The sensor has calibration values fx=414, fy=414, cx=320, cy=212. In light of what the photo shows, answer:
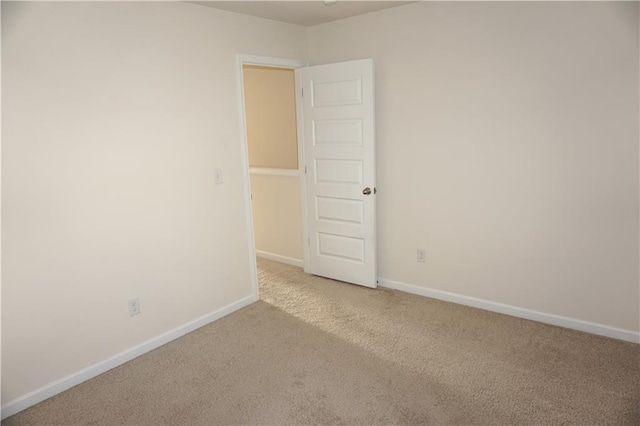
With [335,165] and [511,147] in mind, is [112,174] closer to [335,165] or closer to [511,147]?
[335,165]

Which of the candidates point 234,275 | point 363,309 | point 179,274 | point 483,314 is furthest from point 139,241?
point 483,314

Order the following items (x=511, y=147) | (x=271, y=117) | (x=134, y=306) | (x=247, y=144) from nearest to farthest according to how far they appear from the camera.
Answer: (x=134, y=306) < (x=511, y=147) < (x=247, y=144) < (x=271, y=117)

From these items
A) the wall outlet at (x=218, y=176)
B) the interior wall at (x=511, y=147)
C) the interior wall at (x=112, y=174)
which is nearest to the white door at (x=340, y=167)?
the interior wall at (x=511, y=147)

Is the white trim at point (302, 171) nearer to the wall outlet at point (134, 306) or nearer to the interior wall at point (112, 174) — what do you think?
the interior wall at point (112, 174)

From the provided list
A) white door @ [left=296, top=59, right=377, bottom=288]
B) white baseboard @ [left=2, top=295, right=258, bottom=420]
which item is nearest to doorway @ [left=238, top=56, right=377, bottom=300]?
white door @ [left=296, top=59, right=377, bottom=288]

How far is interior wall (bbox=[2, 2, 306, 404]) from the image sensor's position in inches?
86.5

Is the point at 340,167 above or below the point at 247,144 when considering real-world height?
below

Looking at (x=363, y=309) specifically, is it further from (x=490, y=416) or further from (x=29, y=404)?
(x=29, y=404)

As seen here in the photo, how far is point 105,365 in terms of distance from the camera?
262 centimetres

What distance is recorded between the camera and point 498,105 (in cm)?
292

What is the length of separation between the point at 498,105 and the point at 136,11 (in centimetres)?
247

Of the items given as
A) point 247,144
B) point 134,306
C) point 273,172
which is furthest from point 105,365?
point 273,172

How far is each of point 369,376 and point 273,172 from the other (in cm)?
254

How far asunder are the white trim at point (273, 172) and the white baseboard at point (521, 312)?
137cm
